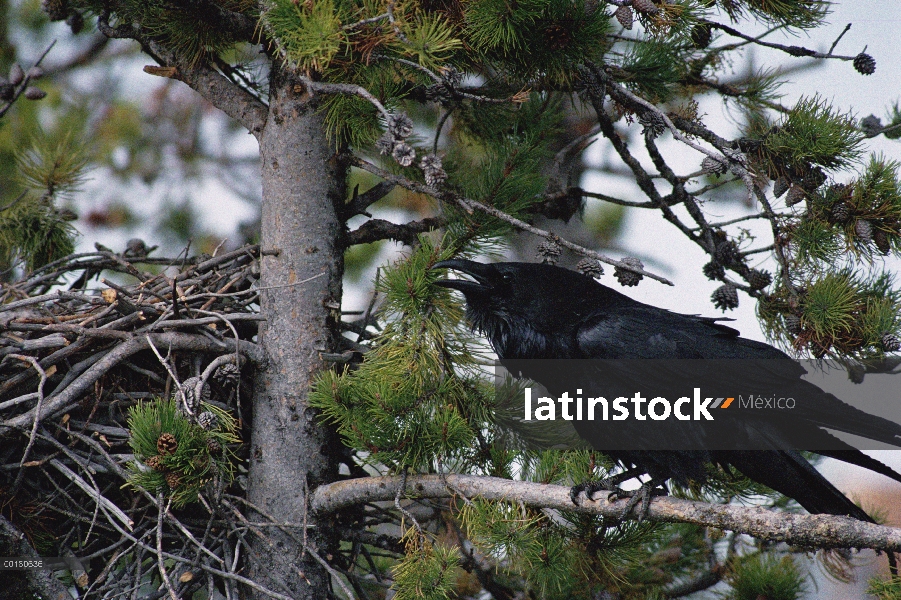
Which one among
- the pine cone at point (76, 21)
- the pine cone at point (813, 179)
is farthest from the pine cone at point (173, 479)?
the pine cone at point (76, 21)

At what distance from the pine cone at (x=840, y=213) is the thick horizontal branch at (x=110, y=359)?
2384 mm

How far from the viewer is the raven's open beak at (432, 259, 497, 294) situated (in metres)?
3.23

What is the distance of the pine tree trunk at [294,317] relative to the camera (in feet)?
11.2

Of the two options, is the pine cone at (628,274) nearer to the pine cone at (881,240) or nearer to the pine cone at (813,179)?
the pine cone at (813,179)

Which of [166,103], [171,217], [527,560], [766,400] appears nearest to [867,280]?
[766,400]

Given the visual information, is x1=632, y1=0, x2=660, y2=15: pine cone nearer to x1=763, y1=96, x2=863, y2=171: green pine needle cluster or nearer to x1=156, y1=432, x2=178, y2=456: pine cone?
x1=763, y1=96, x2=863, y2=171: green pine needle cluster

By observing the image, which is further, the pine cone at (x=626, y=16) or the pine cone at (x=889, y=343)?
the pine cone at (x=889, y=343)

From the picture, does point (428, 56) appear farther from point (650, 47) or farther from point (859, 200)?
point (859, 200)

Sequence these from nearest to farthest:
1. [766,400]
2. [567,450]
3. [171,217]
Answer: [766,400], [567,450], [171,217]

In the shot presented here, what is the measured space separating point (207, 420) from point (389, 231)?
47.5 inches

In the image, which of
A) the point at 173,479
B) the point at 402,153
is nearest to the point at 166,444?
the point at 173,479

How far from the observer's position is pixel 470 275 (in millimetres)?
3465

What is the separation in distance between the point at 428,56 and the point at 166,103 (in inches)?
228

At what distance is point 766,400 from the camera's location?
324 centimetres
